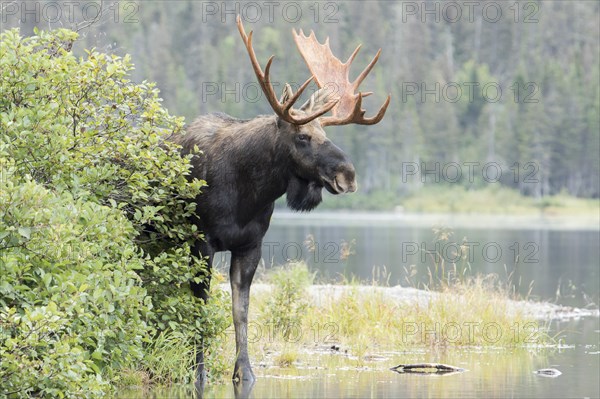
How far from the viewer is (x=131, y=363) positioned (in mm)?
11594

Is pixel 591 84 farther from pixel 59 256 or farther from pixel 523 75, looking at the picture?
pixel 59 256

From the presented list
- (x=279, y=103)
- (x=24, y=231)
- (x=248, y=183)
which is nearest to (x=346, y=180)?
(x=279, y=103)

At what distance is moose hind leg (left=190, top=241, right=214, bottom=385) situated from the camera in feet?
40.6

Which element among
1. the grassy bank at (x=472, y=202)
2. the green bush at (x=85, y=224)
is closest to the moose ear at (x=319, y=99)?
the green bush at (x=85, y=224)

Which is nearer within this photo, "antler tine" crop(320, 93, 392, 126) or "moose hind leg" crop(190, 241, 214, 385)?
"antler tine" crop(320, 93, 392, 126)

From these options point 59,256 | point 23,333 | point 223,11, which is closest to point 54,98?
point 59,256

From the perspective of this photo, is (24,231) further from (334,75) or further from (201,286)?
(334,75)

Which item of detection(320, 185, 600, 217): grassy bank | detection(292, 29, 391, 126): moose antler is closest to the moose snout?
detection(292, 29, 391, 126): moose antler

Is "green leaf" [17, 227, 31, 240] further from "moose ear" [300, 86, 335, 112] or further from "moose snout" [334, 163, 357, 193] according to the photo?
"moose ear" [300, 86, 335, 112]

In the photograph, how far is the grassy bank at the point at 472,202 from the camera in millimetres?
82625

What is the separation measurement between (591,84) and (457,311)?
85187 millimetres

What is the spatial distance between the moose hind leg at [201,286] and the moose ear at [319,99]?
1638 mm

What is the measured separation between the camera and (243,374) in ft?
41.1

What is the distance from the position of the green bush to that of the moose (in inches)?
9.3
